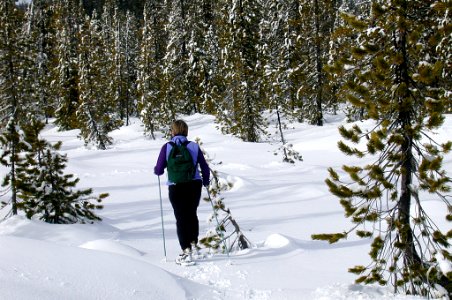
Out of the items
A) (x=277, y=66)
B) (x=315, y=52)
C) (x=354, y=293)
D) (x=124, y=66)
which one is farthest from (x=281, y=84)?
(x=124, y=66)

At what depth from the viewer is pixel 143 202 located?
1148cm

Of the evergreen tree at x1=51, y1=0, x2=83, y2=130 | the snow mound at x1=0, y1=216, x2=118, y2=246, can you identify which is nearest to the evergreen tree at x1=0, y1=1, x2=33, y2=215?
the snow mound at x1=0, y1=216, x2=118, y2=246

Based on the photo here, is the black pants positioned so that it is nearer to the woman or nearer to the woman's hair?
the woman

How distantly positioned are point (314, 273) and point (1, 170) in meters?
13.1

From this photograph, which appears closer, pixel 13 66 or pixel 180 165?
pixel 180 165

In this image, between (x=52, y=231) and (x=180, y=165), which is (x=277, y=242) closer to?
(x=180, y=165)

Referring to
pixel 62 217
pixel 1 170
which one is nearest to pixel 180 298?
pixel 62 217

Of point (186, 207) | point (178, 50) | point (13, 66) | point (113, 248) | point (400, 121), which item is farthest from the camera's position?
point (178, 50)

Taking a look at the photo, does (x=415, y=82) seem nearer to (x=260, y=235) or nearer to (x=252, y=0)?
(x=260, y=235)

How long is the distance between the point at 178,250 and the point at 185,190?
145cm

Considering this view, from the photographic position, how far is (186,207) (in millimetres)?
5988

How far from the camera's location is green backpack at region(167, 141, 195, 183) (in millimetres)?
5848

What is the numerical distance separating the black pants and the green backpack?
113mm

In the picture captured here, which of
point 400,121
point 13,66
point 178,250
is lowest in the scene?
point 178,250
